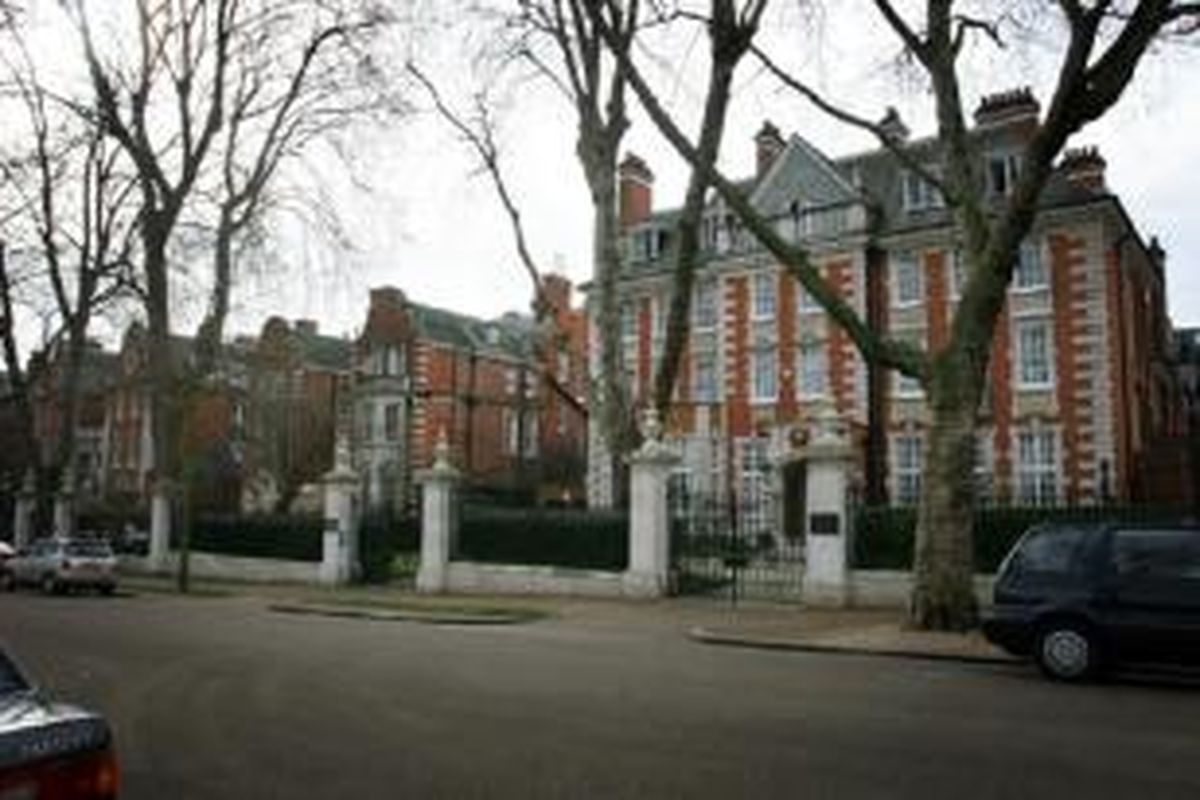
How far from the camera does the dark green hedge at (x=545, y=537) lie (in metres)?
31.3

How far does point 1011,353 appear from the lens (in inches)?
1756

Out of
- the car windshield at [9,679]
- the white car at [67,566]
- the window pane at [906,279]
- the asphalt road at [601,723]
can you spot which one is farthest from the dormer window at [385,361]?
the car windshield at [9,679]

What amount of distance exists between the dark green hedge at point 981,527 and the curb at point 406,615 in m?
6.25

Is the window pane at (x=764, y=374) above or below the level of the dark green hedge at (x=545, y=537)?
above

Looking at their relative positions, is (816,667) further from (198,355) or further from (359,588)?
(198,355)

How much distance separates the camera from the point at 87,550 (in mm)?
38156

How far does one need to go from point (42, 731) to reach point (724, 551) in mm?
25409

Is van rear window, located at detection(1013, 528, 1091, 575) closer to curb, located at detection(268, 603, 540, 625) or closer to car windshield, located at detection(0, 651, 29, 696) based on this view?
curb, located at detection(268, 603, 540, 625)

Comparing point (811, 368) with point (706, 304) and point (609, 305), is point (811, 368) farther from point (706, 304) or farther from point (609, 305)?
point (609, 305)

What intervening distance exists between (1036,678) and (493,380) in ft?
198

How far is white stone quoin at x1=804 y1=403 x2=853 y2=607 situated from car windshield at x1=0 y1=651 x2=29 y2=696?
2149 centimetres

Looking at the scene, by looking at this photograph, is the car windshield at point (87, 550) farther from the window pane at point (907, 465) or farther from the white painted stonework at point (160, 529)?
the window pane at point (907, 465)

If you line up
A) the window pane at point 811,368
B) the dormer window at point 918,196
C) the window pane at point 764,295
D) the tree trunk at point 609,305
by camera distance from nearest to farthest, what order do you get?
the tree trunk at point 609,305 < the dormer window at point 918,196 < the window pane at point 811,368 < the window pane at point 764,295

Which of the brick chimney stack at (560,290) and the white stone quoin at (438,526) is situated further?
the brick chimney stack at (560,290)
